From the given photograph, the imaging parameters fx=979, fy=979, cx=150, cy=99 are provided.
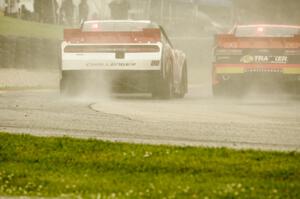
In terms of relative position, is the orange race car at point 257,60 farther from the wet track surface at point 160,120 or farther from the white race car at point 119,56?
the white race car at point 119,56

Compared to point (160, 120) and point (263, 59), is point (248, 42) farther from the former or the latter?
point (160, 120)

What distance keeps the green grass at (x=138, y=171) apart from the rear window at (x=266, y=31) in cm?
1122

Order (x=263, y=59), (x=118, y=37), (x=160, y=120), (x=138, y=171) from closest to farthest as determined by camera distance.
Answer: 1. (x=138, y=171)
2. (x=160, y=120)
3. (x=118, y=37)
4. (x=263, y=59)

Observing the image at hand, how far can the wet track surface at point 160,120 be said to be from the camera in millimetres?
11133

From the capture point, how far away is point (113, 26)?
64.4 ft

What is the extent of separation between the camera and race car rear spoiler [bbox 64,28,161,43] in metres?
18.2

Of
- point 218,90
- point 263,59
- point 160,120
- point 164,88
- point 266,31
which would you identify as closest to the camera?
point 160,120

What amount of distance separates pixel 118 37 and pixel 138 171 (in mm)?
10189

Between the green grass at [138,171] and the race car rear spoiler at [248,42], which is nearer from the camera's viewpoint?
the green grass at [138,171]

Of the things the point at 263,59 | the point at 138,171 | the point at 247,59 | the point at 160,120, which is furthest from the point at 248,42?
the point at 138,171

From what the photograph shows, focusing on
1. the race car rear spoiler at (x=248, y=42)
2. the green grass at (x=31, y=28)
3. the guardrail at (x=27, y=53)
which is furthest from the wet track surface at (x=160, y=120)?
the green grass at (x=31, y=28)

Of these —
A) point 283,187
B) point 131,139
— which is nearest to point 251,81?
point 131,139

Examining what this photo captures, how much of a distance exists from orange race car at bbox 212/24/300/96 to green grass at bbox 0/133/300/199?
9.97m

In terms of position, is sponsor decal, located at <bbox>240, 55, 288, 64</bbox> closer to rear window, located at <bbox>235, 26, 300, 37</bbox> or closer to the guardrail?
rear window, located at <bbox>235, 26, 300, 37</bbox>
